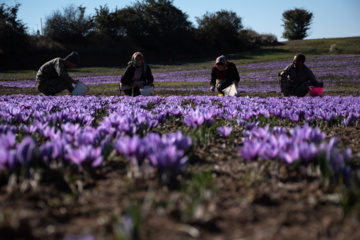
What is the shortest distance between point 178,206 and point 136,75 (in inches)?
344

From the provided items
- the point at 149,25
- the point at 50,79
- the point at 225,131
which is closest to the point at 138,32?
the point at 149,25

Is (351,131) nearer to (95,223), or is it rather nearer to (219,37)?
(95,223)

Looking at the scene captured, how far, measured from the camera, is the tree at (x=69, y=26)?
43.7 m

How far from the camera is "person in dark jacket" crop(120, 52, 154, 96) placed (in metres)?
9.32

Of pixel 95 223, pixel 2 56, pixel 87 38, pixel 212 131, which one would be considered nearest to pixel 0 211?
pixel 95 223

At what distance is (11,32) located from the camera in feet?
117

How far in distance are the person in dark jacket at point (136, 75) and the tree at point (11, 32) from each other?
107 feet

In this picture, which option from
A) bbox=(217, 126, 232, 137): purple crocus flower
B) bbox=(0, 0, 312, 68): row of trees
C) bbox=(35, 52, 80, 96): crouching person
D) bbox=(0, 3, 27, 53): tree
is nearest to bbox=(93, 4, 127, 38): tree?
bbox=(0, 0, 312, 68): row of trees

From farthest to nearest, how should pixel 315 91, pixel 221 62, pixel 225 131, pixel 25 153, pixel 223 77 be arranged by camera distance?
pixel 223 77 → pixel 221 62 → pixel 315 91 → pixel 225 131 → pixel 25 153

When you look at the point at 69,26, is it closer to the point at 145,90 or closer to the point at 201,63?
the point at 201,63

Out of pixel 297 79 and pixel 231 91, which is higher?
pixel 297 79

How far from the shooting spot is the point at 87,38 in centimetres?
4547

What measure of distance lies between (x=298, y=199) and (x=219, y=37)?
56625 mm

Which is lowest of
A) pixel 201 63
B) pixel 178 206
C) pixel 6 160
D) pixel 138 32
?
pixel 178 206
